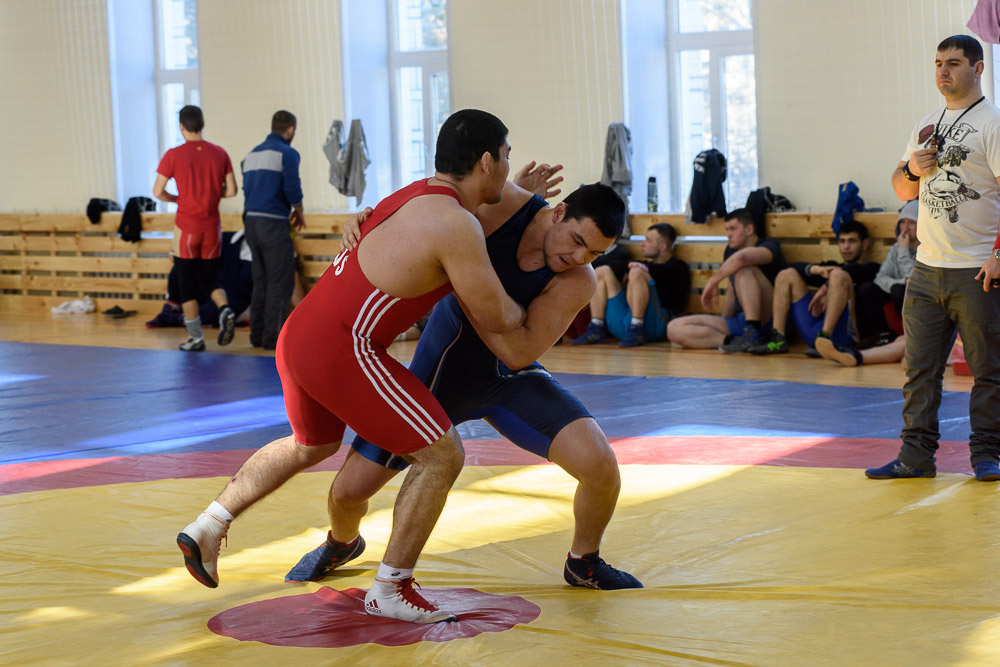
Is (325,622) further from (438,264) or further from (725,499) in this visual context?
(725,499)

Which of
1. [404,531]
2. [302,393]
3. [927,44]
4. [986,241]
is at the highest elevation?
[927,44]

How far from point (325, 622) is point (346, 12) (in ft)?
26.7

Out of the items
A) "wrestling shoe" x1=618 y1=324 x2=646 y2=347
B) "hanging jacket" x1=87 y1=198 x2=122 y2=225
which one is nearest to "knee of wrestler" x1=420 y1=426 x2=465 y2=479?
"wrestling shoe" x1=618 y1=324 x2=646 y2=347

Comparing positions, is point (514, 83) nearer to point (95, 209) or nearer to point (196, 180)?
point (196, 180)

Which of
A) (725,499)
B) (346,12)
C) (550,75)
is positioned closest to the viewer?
(725,499)

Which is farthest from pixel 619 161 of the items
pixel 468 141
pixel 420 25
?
pixel 468 141

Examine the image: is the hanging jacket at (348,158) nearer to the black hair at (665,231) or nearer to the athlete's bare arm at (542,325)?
the black hair at (665,231)

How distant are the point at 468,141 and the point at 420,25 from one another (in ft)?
26.2

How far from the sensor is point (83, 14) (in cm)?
1118

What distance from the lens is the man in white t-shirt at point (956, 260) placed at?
3730 millimetres

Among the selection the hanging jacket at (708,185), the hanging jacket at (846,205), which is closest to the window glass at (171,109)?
the hanging jacket at (708,185)

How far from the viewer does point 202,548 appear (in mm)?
2635

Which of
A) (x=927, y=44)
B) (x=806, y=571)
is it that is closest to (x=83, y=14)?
(x=927, y=44)

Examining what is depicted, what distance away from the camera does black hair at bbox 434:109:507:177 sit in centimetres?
257
